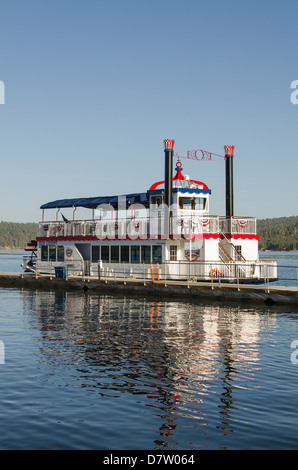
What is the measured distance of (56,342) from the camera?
2130 centimetres

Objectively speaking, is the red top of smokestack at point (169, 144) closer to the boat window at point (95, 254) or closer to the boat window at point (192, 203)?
the boat window at point (192, 203)

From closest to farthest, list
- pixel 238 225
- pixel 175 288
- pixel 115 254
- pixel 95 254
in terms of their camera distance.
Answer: pixel 175 288, pixel 238 225, pixel 115 254, pixel 95 254

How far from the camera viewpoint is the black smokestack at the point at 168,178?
40.6 meters

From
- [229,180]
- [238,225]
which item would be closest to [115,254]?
[238,225]

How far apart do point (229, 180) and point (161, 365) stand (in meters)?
30.1

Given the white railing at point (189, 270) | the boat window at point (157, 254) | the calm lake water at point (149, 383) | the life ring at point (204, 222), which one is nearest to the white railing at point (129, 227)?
the life ring at point (204, 222)

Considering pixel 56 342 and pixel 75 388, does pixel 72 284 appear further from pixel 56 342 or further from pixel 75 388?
pixel 75 388

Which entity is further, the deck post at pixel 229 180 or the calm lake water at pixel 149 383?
the deck post at pixel 229 180

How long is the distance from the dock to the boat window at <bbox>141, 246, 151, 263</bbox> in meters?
1.75

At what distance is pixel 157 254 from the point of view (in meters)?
41.1

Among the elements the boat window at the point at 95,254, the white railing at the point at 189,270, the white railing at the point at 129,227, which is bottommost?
the white railing at the point at 189,270

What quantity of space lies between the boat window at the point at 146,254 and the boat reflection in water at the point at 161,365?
32.9 feet

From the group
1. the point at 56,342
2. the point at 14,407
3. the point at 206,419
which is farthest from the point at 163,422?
the point at 56,342

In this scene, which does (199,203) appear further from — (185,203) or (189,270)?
(189,270)
